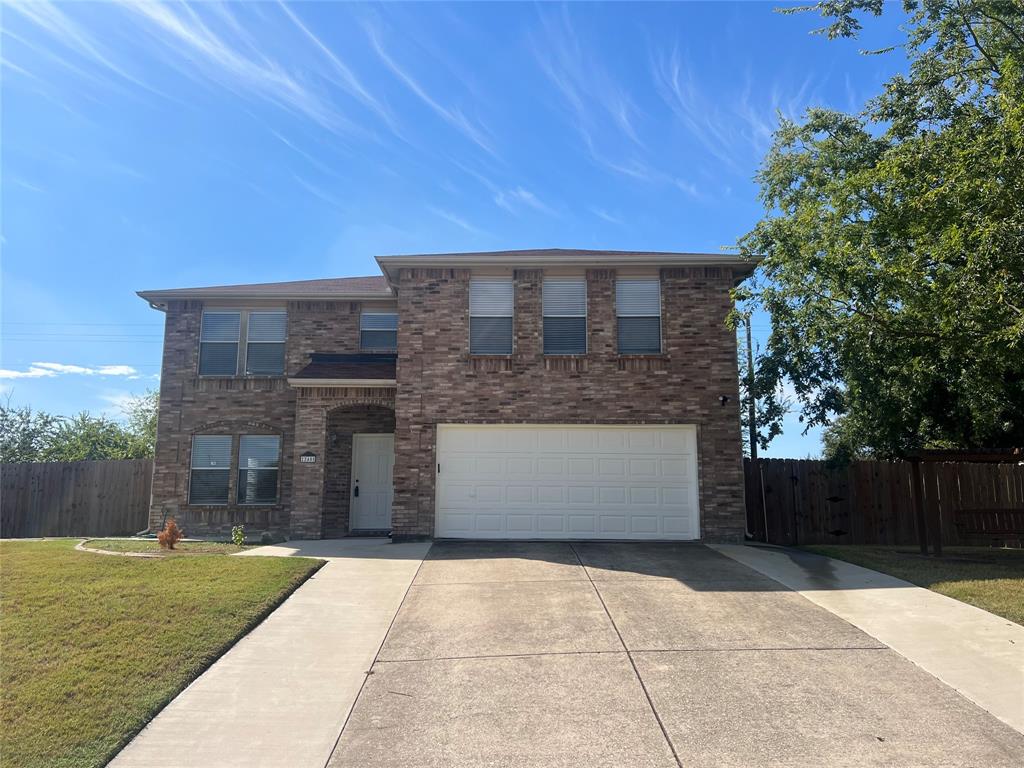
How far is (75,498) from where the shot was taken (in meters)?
17.1

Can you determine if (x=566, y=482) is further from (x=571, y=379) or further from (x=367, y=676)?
(x=367, y=676)

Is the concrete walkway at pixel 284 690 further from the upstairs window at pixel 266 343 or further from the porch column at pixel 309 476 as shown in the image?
the upstairs window at pixel 266 343

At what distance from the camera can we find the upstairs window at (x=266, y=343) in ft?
52.5

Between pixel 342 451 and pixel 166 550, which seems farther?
pixel 342 451

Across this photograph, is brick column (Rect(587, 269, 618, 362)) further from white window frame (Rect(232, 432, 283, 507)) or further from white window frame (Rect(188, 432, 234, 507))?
white window frame (Rect(188, 432, 234, 507))

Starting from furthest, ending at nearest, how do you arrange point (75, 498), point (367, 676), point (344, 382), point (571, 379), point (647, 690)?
point (75, 498) < point (344, 382) < point (571, 379) < point (367, 676) < point (647, 690)

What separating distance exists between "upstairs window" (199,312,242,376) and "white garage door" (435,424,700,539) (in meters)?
5.91

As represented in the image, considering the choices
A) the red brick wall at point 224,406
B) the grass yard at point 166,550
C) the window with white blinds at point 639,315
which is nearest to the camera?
the grass yard at point 166,550

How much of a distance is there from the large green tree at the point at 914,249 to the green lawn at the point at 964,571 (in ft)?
9.96

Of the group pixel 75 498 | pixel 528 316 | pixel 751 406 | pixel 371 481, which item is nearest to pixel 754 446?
pixel 751 406

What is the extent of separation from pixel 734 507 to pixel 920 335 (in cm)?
458

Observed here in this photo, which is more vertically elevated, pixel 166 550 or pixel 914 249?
pixel 914 249

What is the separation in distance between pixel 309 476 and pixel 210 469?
3091 millimetres

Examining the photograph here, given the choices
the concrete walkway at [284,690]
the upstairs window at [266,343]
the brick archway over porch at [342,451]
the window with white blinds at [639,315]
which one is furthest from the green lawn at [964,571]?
the upstairs window at [266,343]
